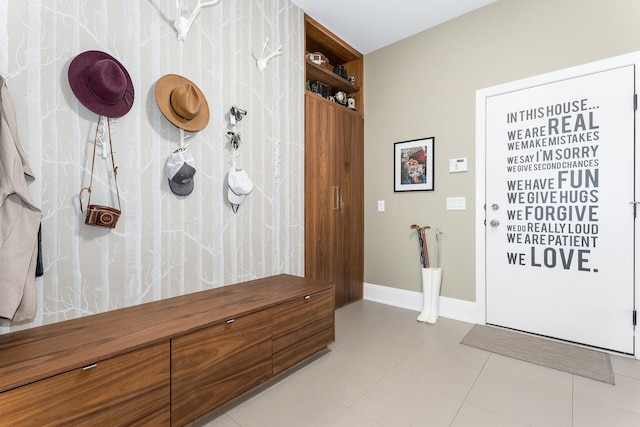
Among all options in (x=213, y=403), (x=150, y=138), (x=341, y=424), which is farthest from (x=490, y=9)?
(x=213, y=403)

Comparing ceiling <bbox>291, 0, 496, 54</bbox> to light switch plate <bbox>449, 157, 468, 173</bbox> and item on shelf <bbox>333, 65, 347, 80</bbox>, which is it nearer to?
item on shelf <bbox>333, 65, 347, 80</bbox>

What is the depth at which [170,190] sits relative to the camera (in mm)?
1897

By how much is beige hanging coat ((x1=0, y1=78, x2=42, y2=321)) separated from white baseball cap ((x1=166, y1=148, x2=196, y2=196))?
2.20ft

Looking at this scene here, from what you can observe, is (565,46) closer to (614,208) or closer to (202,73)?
(614,208)

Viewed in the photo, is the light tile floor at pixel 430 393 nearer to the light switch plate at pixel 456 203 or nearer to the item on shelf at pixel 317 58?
the light switch plate at pixel 456 203

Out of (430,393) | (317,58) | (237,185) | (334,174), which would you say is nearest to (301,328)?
(430,393)

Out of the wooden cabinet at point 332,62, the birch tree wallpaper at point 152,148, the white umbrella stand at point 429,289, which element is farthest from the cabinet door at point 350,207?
the white umbrella stand at point 429,289

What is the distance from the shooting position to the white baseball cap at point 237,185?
7.16ft

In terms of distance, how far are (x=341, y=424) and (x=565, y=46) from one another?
10.4 feet

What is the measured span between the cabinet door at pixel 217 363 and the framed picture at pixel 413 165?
215 cm

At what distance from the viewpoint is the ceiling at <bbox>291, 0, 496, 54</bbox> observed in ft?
8.96

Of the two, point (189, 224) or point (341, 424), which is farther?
point (189, 224)

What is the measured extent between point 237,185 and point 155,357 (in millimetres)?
1227

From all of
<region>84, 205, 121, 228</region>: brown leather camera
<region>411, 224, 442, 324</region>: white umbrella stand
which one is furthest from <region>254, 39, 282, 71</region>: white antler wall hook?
<region>411, 224, 442, 324</region>: white umbrella stand
